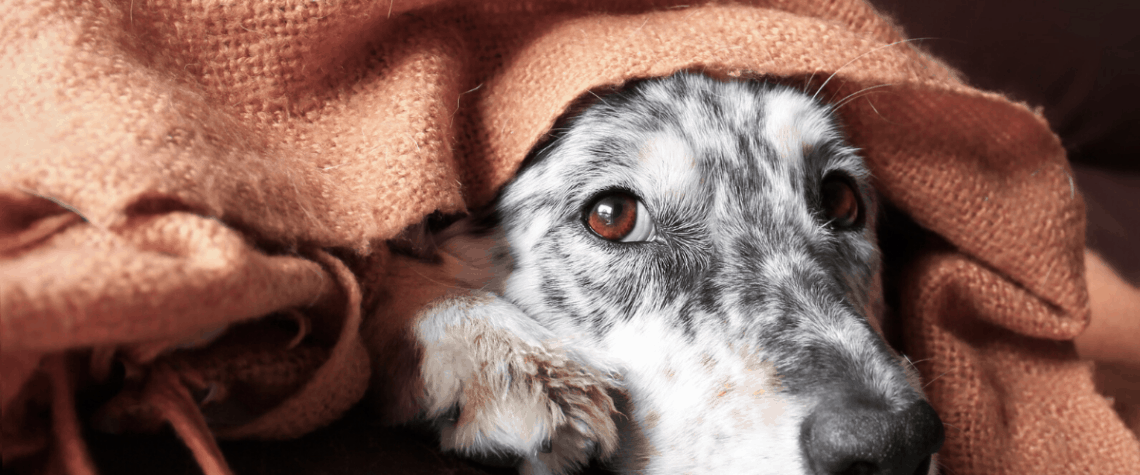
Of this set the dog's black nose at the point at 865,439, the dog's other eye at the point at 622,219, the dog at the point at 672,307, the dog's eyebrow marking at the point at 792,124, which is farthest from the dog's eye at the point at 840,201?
the dog's black nose at the point at 865,439

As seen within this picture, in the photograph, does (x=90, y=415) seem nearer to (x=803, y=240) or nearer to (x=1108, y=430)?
(x=803, y=240)

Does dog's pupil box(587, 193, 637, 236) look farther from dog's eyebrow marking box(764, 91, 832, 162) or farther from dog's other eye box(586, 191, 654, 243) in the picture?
dog's eyebrow marking box(764, 91, 832, 162)

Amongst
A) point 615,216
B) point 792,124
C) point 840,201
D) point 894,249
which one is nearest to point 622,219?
point 615,216

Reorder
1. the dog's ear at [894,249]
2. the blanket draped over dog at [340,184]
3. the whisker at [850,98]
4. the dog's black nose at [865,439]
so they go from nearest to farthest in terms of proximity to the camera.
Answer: the blanket draped over dog at [340,184] < the dog's black nose at [865,439] < the whisker at [850,98] < the dog's ear at [894,249]

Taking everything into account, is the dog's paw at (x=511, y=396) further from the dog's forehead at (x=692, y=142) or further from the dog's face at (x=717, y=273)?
the dog's forehead at (x=692, y=142)

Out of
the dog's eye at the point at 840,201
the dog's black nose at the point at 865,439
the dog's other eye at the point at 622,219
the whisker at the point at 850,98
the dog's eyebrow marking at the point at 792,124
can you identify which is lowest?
the dog's black nose at the point at 865,439

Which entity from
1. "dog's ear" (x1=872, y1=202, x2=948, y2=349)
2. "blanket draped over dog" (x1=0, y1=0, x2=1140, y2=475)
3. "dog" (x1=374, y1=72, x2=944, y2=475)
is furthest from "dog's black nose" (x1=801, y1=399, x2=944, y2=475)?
"dog's ear" (x1=872, y1=202, x2=948, y2=349)
